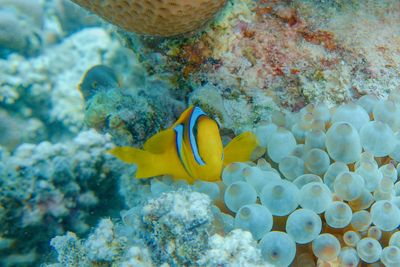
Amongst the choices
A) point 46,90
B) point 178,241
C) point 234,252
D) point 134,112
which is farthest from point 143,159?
point 46,90

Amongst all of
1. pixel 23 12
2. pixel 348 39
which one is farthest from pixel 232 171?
pixel 23 12

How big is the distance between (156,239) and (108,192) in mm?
2700

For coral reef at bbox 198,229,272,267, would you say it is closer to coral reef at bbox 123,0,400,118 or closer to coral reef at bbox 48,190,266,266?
coral reef at bbox 48,190,266,266

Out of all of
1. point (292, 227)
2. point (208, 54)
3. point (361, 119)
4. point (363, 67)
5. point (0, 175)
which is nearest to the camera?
point (292, 227)

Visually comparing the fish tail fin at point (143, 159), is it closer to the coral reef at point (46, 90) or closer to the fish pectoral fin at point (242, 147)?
the fish pectoral fin at point (242, 147)

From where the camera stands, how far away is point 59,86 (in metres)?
5.39

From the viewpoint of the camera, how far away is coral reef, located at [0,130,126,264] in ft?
11.5

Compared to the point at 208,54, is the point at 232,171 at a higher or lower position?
lower

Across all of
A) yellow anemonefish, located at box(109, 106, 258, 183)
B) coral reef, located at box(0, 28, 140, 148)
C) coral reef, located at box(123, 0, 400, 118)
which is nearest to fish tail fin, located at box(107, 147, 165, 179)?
yellow anemonefish, located at box(109, 106, 258, 183)

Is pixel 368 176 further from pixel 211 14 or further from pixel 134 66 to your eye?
pixel 134 66

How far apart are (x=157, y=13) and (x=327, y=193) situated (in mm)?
1356

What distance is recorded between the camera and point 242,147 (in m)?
1.85

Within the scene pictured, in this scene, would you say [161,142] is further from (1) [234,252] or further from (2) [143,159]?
(1) [234,252]

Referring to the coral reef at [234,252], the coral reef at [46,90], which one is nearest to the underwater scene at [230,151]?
the coral reef at [234,252]
